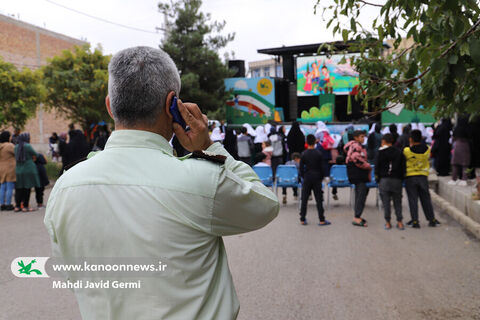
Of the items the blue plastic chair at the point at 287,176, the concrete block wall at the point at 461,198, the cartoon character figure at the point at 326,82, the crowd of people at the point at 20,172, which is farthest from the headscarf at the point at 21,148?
the cartoon character figure at the point at 326,82

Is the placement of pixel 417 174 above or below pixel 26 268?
below

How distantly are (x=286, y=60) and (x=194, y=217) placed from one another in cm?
3045

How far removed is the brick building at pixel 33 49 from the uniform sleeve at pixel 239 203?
100ft

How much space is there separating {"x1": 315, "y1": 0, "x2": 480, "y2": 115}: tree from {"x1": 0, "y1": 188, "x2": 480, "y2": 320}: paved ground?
2041mm

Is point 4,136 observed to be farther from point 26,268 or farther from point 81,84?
point 26,268

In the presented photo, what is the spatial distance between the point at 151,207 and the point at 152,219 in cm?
4

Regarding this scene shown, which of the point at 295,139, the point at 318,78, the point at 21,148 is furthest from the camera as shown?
the point at 318,78

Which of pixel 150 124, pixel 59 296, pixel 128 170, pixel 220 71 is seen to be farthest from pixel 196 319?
pixel 220 71

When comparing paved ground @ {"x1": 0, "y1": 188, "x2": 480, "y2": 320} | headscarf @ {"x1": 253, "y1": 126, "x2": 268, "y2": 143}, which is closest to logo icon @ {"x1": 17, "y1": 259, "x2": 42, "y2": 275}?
paved ground @ {"x1": 0, "y1": 188, "x2": 480, "y2": 320}

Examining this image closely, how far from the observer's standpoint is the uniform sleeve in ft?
4.91

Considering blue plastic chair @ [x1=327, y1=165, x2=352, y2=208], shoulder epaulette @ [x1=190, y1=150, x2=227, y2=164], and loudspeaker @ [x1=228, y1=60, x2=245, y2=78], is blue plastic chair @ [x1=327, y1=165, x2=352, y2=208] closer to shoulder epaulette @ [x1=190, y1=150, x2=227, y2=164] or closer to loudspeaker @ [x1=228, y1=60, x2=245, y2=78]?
shoulder epaulette @ [x1=190, y1=150, x2=227, y2=164]

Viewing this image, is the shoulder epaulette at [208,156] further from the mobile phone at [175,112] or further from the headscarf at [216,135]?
the headscarf at [216,135]

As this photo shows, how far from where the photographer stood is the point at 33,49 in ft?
107

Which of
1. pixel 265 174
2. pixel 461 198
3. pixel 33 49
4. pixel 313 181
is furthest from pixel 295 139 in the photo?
pixel 33 49
